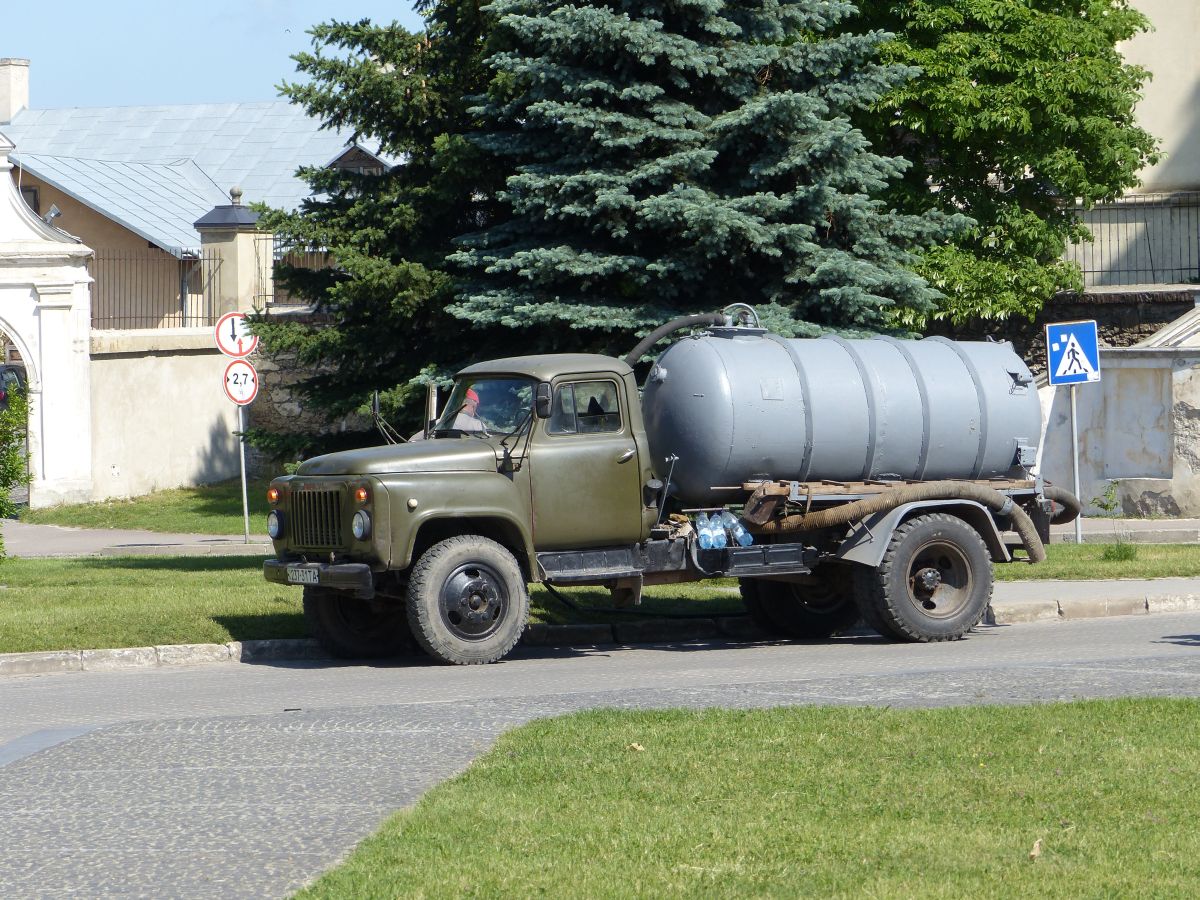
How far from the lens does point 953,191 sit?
29.6m

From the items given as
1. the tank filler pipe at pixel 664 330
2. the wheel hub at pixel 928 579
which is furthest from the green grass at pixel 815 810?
the tank filler pipe at pixel 664 330

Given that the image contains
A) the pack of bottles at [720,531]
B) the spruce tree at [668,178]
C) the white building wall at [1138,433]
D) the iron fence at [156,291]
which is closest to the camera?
the pack of bottles at [720,531]

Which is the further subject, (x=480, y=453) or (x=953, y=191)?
(x=953, y=191)

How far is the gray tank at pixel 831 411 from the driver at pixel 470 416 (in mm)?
1347

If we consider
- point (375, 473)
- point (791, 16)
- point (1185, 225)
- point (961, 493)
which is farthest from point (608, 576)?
point (1185, 225)

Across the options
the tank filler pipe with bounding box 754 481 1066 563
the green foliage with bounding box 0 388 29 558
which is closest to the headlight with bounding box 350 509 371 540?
the tank filler pipe with bounding box 754 481 1066 563

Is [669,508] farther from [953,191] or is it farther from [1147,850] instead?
[953,191]

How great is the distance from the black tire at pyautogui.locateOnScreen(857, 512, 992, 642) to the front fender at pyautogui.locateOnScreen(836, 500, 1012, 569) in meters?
0.11

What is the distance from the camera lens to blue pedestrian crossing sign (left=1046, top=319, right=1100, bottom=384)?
20328mm

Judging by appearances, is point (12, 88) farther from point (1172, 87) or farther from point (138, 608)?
point (138, 608)

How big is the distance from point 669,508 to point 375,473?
254 centimetres

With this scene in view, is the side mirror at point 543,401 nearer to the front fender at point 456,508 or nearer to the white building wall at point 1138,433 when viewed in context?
the front fender at point 456,508

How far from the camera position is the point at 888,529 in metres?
13.1

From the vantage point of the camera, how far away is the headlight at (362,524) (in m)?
11.9
